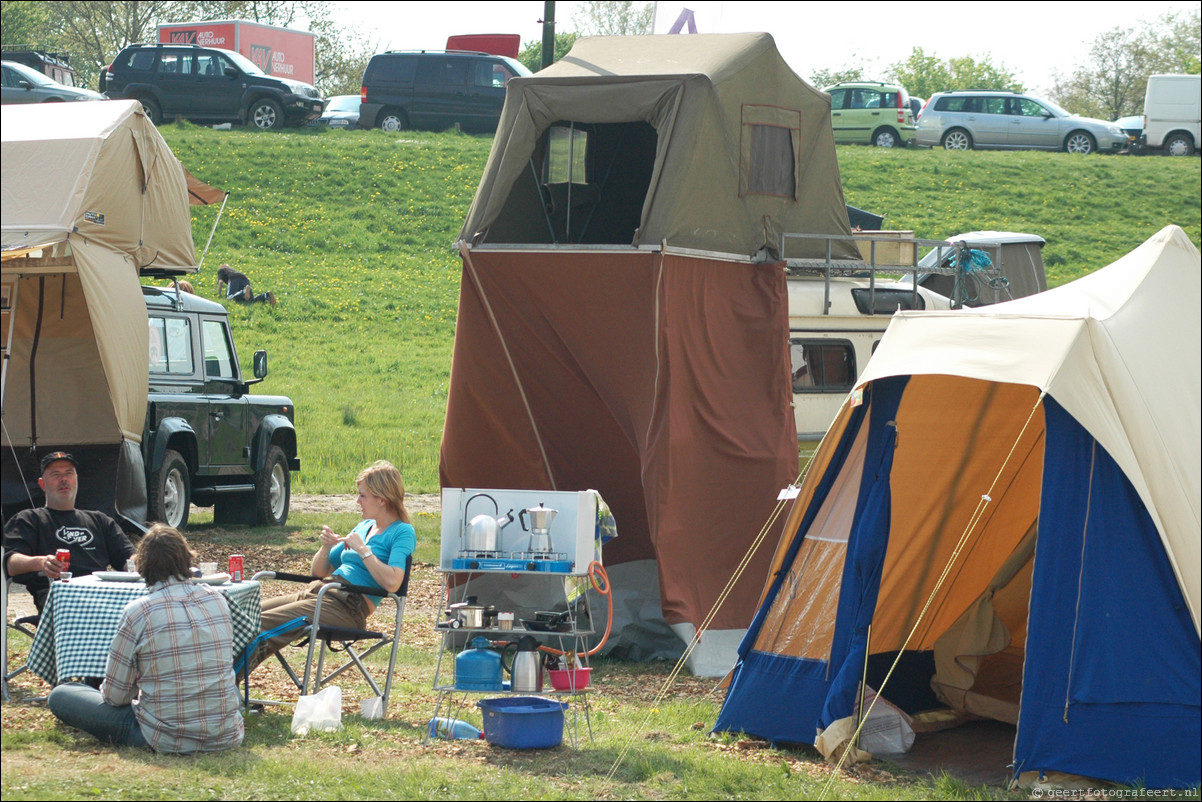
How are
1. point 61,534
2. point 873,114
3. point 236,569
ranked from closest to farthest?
point 236,569, point 61,534, point 873,114

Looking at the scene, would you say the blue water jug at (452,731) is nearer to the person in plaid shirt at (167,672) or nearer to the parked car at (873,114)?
the person in plaid shirt at (167,672)

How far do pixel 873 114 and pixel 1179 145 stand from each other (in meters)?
7.37

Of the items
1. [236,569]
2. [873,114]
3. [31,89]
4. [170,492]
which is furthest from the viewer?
[873,114]

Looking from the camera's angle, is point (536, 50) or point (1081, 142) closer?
point (1081, 142)

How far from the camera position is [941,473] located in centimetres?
725

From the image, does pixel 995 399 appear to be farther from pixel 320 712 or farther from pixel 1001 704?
pixel 320 712

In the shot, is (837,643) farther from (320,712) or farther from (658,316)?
(658,316)

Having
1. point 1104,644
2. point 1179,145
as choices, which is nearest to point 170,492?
point 1104,644

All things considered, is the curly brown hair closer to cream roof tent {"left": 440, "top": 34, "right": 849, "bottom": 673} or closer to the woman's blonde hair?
the woman's blonde hair

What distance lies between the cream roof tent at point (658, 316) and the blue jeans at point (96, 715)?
11.6 ft

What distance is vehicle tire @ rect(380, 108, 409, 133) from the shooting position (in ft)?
102

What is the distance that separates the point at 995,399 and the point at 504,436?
360cm

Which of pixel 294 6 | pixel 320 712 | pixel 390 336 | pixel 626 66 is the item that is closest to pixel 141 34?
pixel 294 6

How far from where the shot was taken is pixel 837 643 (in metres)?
6.71
